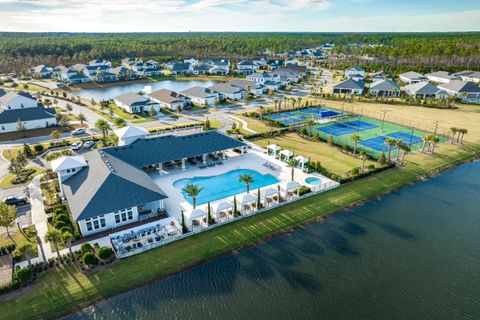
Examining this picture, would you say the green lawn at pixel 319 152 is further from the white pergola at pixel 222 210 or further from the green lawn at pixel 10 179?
the green lawn at pixel 10 179

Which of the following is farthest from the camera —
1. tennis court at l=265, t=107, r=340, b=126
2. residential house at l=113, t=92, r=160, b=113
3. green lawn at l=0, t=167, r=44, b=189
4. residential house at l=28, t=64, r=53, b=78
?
residential house at l=28, t=64, r=53, b=78

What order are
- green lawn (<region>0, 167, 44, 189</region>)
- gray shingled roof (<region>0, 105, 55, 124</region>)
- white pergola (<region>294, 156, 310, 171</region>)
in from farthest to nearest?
gray shingled roof (<region>0, 105, 55, 124</region>), white pergola (<region>294, 156, 310, 171</region>), green lawn (<region>0, 167, 44, 189</region>)

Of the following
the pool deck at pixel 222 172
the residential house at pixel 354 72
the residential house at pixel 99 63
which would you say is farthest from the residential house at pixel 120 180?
the residential house at pixel 354 72

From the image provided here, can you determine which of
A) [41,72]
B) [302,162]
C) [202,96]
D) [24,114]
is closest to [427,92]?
[202,96]

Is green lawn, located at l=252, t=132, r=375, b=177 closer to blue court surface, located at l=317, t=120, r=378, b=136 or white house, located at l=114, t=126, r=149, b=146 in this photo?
blue court surface, located at l=317, t=120, r=378, b=136

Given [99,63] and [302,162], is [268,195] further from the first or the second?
[99,63]

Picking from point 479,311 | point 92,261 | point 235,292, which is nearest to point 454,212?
point 479,311

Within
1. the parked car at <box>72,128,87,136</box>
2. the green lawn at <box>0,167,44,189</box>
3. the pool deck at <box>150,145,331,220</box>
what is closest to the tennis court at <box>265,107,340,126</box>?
the pool deck at <box>150,145,331,220</box>
